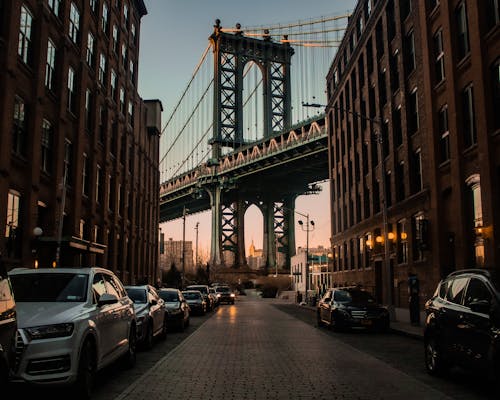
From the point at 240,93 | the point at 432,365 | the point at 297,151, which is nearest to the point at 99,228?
the point at 432,365

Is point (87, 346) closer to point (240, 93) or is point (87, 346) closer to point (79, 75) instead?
point (79, 75)

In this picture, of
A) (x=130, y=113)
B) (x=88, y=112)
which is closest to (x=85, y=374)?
(x=88, y=112)

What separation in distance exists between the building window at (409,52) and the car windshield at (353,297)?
14.8 m

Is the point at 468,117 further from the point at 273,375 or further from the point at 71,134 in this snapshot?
the point at 71,134

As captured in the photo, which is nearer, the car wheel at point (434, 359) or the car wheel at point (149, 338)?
the car wheel at point (434, 359)

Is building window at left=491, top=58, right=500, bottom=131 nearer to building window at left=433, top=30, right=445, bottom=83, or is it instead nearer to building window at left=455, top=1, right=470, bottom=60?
building window at left=455, top=1, right=470, bottom=60

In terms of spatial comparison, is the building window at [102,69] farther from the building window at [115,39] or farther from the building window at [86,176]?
the building window at [86,176]

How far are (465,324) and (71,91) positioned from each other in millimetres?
24441

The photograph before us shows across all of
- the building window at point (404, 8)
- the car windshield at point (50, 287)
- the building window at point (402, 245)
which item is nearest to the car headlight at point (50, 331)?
the car windshield at point (50, 287)

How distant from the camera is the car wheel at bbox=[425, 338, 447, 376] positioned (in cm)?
959

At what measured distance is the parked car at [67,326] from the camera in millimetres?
7051

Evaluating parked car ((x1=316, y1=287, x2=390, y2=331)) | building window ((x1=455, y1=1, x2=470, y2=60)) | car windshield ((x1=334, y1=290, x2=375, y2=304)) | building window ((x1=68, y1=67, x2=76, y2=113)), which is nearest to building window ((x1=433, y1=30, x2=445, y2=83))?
building window ((x1=455, y1=1, x2=470, y2=60))

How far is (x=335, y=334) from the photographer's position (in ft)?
62.1

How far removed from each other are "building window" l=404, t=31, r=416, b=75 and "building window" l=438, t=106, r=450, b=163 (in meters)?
5.86
